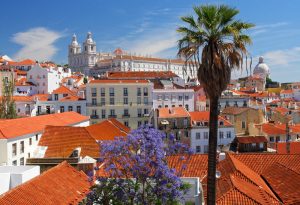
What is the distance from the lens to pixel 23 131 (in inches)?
1314

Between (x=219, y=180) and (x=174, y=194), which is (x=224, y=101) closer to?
(x=219, y=180)

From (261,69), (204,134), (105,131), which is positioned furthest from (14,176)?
(261,69)

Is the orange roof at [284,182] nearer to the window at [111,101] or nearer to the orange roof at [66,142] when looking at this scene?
the orange roof at [66,142]

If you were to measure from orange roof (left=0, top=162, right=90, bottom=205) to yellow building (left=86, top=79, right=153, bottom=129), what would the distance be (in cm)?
4348

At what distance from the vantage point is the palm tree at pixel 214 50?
12367mm

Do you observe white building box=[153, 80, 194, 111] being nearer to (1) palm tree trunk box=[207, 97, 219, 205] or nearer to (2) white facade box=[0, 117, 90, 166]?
(2) white facade box=[0, 117, 90, 166]

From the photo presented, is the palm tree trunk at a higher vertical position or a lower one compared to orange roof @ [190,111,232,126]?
higher

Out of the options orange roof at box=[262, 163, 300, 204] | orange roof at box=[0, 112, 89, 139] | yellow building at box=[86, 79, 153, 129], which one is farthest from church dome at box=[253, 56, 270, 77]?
orange roof at box=[262, 163, 300, 204]

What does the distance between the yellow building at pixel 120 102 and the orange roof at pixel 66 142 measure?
2858 cm

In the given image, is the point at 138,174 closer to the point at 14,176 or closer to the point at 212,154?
the point at 212,154

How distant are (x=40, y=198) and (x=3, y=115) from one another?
157 feet

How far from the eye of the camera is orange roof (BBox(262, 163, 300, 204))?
17188 mm

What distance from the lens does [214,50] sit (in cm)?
1241

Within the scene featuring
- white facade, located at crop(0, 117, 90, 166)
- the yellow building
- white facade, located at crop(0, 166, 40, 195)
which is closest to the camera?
white facade, located at crop(0, 166, 40, 195)
